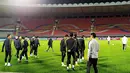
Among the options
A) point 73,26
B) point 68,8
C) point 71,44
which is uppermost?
point 68,8

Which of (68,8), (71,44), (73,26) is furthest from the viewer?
(68,8)

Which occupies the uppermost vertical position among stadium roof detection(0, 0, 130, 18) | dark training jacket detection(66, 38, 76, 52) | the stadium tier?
stadium roof detection(0, 0, 130, 18)

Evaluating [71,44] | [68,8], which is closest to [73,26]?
[68,8]

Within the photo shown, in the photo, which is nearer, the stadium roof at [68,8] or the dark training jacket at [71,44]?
the dark training jacket at [71,44]

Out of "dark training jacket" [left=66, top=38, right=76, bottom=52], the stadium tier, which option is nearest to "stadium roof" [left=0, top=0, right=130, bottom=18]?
the stadium tier

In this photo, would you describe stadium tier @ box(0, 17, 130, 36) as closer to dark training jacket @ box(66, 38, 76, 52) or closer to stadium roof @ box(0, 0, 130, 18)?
stadium roof @ box(0, 0, 130, 18)

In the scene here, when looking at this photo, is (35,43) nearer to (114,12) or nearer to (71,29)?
(71,29)

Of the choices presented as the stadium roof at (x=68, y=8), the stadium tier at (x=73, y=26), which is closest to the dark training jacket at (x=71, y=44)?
the stadium tier at (x=73, y=26)

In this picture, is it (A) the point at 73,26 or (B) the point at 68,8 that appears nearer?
(A) the point at 73,26

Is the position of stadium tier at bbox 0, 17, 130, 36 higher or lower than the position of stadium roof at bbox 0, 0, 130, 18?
lower

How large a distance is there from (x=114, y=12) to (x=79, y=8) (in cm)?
1143

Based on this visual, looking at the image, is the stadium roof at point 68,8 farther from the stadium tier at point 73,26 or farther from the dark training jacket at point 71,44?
the dark training jacket at point 71,44

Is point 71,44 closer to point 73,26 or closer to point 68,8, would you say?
point 73,26

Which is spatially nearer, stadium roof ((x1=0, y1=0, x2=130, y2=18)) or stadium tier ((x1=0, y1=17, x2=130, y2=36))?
stadium tier ((x1=0, y1=17, x2=130, y2=36))
